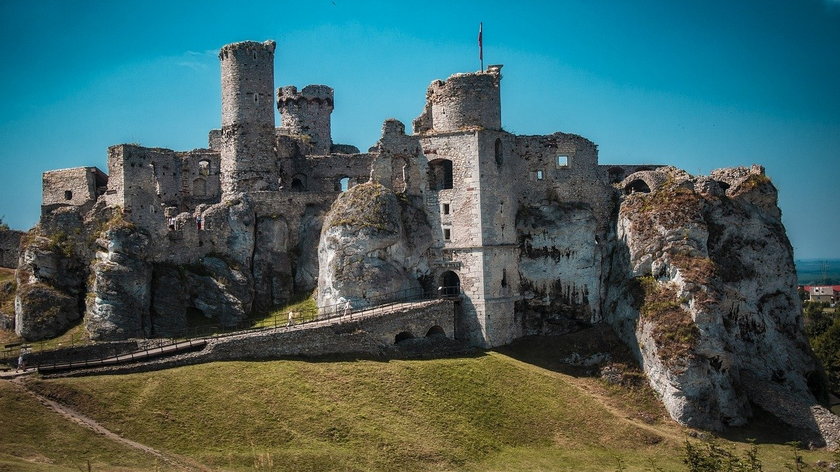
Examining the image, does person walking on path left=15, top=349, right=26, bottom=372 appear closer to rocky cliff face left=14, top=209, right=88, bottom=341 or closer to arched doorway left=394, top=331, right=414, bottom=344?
rocky cliff face left=14, top=209, right=88, bottom=341

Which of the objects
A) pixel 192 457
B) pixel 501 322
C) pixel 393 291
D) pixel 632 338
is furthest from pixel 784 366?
pixel 192 457

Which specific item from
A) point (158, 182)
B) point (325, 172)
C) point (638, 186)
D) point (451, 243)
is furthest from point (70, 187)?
point (638, 186)

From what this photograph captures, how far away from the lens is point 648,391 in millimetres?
51344

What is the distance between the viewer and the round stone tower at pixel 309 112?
72.3 metres

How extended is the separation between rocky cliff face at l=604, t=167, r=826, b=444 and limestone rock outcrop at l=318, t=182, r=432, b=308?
13281 millimetres

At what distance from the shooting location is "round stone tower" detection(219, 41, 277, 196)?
5947cm

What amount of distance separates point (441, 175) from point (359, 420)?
21879mm

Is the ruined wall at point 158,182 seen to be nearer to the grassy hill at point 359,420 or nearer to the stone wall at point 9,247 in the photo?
the stone wall at point 9,247

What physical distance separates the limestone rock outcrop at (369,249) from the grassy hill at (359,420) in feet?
21.1

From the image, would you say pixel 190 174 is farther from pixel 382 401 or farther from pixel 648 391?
pixel 648 391

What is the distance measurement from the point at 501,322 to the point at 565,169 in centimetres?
1173

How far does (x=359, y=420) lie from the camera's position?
136ft

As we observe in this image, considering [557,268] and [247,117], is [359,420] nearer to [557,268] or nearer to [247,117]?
[557,268]

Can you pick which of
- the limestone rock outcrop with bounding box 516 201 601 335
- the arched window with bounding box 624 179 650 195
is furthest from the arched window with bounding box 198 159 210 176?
the arched window with bounding box 624 179 650 195
